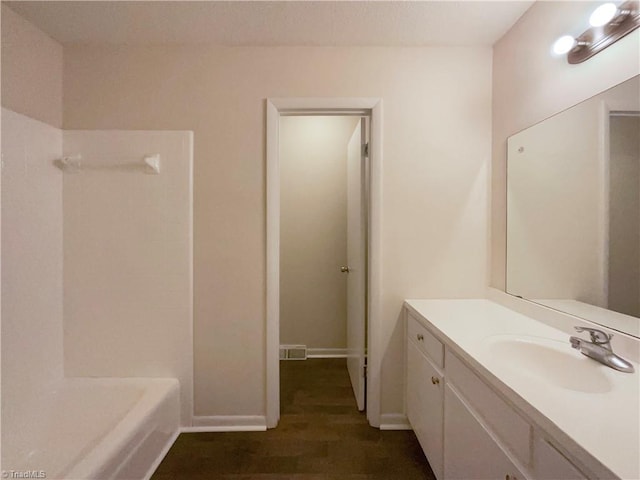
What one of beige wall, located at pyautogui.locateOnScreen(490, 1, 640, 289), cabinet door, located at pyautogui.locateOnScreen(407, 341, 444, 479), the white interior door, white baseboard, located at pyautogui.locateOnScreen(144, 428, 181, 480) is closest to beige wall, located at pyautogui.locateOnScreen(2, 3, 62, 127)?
the white interior door

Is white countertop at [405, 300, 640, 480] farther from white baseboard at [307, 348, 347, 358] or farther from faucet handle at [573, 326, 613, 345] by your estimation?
white baseboard at [307, 348, 347, 358]

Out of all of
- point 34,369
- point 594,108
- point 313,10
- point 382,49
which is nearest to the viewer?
point 594,108

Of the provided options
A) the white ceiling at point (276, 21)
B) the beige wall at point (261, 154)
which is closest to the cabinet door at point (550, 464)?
the beige wall at point (261, 154)

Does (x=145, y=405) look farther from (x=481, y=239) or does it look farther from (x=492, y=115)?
(x=492, y=115)

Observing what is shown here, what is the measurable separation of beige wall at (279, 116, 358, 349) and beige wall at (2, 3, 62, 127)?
163cm

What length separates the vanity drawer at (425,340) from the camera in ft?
4.36

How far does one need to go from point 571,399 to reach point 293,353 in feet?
7.79

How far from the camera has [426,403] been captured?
4.83 ft

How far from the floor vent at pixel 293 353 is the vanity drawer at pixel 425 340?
139 centimetres

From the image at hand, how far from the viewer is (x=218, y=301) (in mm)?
1817

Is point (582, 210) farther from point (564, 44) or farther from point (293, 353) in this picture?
point (293, 353)

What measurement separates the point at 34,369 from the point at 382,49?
2.78 m

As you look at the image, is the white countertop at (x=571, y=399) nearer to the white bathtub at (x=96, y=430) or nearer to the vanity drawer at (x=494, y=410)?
the vanity drawer at (x=494, y=410)

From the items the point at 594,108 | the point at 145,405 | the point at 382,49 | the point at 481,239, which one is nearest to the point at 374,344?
the point at 481,239
